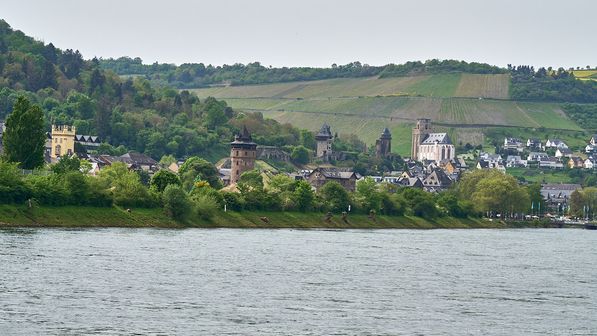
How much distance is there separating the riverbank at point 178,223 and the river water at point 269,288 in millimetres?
4466

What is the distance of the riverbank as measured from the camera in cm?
9456

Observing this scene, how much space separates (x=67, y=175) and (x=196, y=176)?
195ft

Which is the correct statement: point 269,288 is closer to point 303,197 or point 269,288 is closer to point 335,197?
point 303,197

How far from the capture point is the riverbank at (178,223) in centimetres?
9456

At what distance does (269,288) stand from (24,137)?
2259 inches

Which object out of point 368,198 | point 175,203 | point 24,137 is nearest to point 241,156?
point 368,198

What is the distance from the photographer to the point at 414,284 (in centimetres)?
6706

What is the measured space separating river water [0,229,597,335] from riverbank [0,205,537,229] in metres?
4.47

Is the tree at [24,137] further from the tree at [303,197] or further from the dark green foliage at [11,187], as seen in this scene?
the tree at [303,197]

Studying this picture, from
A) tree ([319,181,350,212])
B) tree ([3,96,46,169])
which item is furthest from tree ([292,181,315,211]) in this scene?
tree ([3,96,46,169])

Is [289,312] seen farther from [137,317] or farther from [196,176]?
[196,176]

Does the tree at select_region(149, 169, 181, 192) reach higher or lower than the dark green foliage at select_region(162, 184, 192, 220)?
higher

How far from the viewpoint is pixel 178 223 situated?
11025cm

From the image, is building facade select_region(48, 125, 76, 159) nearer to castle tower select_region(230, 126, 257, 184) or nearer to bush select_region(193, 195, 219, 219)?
castle tower select_region(230, 126, 257, 184)
